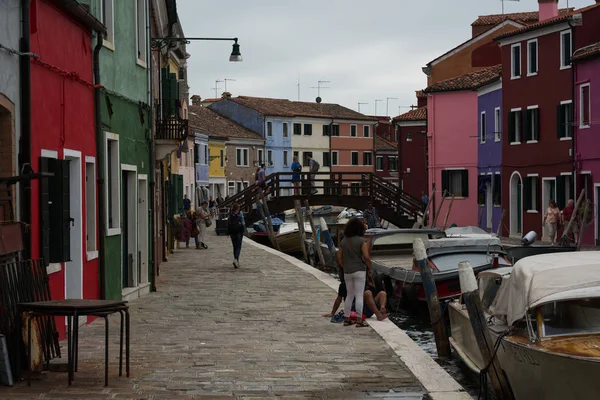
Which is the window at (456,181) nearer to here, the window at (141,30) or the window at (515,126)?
the window at (515,126)

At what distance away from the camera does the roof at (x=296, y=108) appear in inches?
3602

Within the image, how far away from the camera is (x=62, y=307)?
8984 mm

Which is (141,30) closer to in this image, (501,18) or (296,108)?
(501,18)

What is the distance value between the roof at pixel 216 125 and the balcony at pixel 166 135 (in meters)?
49.1

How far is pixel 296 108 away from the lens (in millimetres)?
95625

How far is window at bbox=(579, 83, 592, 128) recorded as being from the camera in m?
38.0

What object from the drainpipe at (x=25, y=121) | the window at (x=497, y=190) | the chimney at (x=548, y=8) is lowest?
the window at (x=497, y=190)

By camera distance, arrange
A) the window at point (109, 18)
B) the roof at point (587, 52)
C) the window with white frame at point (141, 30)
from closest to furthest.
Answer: the window at point (109, 18), the window with white frame at point (141, 30), the roof at point (587, 52)

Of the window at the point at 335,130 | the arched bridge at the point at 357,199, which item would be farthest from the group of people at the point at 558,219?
the window at the point at 335,130

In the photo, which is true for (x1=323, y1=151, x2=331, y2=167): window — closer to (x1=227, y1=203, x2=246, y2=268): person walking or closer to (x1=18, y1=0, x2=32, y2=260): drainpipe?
(x1=227, y1=203, x2=246, y2=268): person walking

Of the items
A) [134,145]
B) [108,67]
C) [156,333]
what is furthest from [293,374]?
[134,145]

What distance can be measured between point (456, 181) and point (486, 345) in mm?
43451

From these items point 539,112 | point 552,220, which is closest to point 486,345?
point 552,220

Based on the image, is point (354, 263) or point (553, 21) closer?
point (354, 263)
